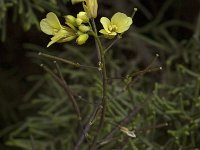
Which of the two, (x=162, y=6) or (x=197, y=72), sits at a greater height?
(x=162, y=6)

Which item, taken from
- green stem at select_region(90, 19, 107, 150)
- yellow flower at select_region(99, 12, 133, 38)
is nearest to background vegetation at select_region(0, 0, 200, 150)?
green stem at select_region(90, 19, 107, 150)

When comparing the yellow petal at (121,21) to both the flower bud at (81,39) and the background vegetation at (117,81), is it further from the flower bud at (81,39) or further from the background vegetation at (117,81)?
the background vegetation at (117,81)

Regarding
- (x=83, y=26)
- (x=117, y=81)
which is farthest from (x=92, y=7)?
(x=117, y=81)

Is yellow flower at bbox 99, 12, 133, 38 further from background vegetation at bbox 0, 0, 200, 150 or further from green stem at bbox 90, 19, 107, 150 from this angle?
background vegetation at bbox 0, 0, 200, 150

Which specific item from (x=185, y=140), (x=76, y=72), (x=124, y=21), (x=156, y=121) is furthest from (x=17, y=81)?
(x=124, y=21)

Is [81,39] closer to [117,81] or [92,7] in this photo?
[92,7]

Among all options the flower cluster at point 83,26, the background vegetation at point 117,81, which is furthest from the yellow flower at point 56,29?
the background vegetation at point 117,81

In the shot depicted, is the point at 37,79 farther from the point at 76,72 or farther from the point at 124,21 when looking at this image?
the point at 124,21
